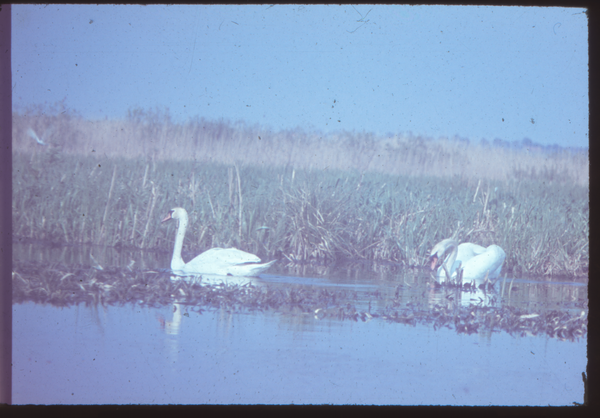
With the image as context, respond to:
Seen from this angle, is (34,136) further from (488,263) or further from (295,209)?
(488,263)

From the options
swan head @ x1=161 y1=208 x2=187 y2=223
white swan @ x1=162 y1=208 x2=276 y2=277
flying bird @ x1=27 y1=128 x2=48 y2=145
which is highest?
flying bird @ x1=27 y1=128 x2=48 y2=145

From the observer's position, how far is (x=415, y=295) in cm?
413

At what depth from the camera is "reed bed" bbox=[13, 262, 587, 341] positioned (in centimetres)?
392

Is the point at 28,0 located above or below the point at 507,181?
above

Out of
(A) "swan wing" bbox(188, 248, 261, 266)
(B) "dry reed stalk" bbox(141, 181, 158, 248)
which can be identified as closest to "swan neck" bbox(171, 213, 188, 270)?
(A) "swan wing" bbox(188, 248, 261, 266)

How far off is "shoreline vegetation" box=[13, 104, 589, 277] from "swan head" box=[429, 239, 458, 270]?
0.09 m

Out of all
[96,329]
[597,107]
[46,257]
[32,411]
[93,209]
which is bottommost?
[32,411]

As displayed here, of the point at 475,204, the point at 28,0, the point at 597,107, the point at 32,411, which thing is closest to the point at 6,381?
the point at 32,411

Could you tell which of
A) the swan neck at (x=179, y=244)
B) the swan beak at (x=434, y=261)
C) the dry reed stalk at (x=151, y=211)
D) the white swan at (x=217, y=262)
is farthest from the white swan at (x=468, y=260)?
the dry reed stalk at (x=151, y=211)

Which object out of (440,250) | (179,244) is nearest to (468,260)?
(440,250)

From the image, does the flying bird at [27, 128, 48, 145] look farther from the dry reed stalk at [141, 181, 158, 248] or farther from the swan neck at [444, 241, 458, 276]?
the swan neck at [444, 241, 458, 276]

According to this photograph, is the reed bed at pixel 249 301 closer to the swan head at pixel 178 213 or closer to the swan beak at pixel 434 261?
the swan beak at pixel 434 261

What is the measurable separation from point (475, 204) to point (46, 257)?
318 centimetres

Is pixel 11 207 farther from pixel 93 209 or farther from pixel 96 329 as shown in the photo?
pixel 96 329
